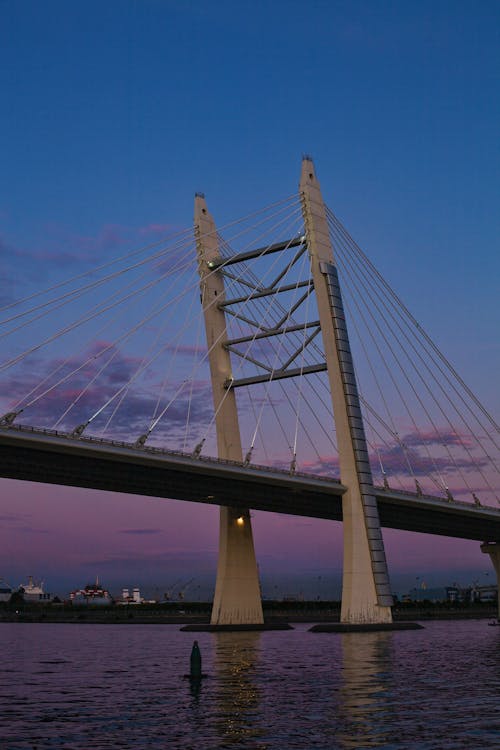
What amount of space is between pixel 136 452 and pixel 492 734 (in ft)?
129

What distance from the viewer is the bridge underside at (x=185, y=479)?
5372 cm

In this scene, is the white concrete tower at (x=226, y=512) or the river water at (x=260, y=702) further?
the white concrete tower at (x=226, y=512)

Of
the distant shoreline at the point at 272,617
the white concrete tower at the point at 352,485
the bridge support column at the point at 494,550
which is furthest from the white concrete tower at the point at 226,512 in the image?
the distant shoreline at the point at 272,617

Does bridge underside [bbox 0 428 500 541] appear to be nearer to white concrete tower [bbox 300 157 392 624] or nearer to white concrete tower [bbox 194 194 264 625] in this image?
white concrete tower [bbox 300 157 392 624]

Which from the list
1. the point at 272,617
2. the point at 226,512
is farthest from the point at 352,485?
the point at 272,617

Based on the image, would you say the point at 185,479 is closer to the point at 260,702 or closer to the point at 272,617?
the point at 260,702

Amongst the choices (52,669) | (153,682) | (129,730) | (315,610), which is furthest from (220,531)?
(315,610)

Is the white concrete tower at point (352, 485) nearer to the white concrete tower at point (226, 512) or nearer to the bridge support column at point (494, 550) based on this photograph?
the white concrete tower at point (226, 512)

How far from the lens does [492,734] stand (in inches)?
712

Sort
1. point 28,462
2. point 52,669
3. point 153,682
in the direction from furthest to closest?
point 28,462 → point 52,669 → point 153,682

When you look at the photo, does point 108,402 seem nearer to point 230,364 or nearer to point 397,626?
point 230,364

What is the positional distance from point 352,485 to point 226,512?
33.9 feet

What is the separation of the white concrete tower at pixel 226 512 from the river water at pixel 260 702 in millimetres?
26234

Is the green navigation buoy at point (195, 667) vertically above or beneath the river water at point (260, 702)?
above
